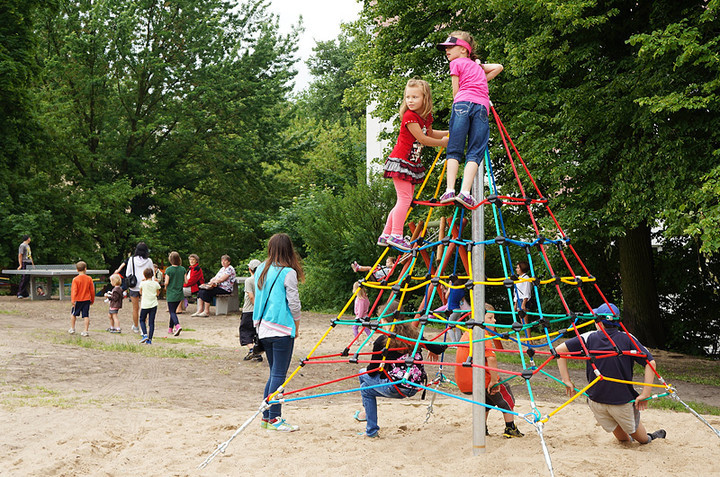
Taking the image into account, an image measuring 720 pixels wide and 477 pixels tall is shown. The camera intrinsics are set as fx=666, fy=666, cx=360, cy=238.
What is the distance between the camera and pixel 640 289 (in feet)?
42.7

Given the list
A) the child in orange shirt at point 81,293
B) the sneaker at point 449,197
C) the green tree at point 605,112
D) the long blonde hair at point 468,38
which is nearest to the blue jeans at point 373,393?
the sneaker at point 449,197

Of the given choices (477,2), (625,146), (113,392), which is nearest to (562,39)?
(477,2)

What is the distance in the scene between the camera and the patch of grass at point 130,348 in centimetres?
1052

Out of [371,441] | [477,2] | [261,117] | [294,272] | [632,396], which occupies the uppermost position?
[261,117]

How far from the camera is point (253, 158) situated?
27.2 metres

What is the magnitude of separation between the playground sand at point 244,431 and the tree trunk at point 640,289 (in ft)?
12.2

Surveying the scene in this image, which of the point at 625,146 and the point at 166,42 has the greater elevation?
the point at 166,42

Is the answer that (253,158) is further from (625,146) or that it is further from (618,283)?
(625,146)

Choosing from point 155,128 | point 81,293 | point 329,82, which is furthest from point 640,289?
point 329,82

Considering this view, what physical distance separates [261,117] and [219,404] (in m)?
21.5

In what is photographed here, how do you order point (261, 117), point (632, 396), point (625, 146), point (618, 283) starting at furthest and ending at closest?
1. point (261, 117)
2. point (618, 283)
3. point (625, 146)
4. point (632, 396)

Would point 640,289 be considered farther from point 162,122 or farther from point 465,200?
point 162,122

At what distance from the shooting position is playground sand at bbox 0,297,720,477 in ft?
16.9

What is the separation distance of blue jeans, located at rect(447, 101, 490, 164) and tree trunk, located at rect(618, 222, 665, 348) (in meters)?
8.68
